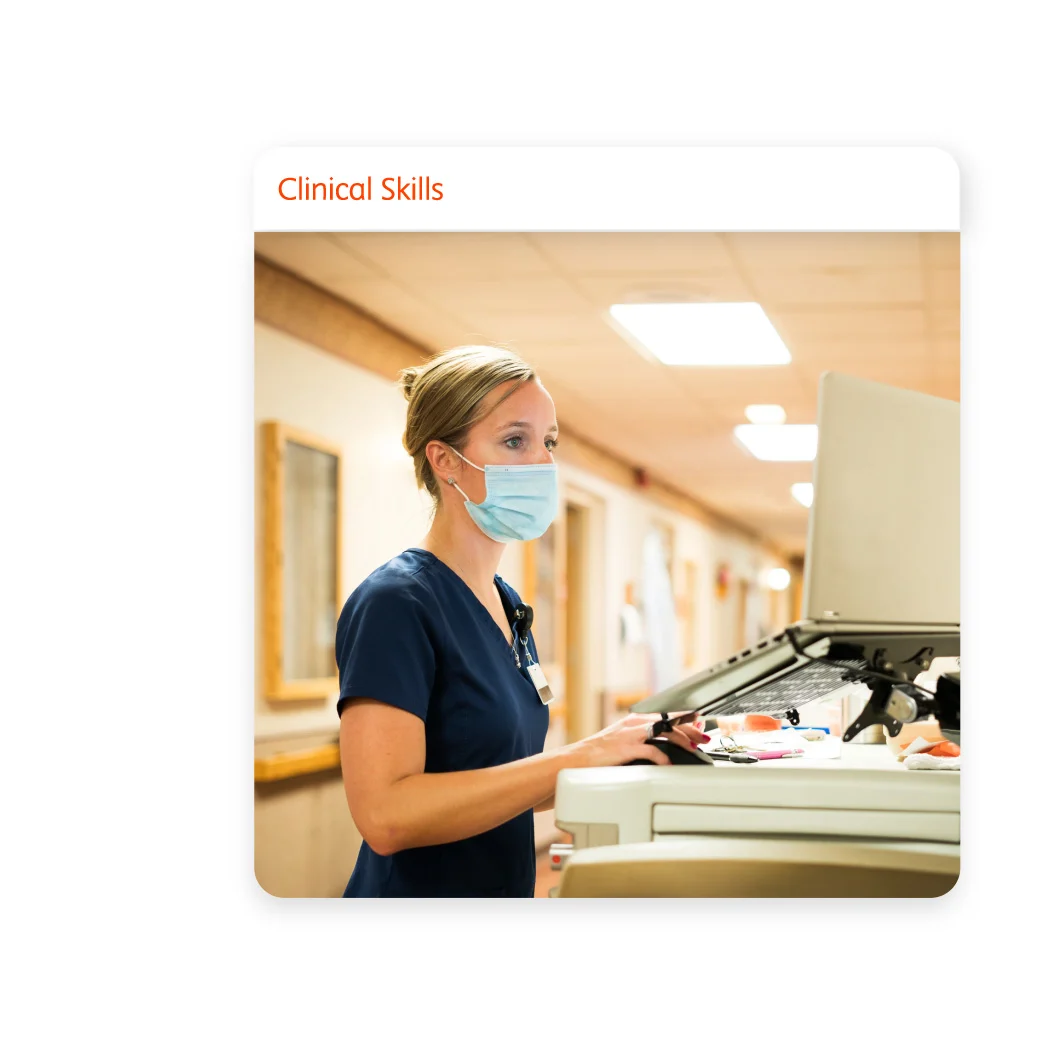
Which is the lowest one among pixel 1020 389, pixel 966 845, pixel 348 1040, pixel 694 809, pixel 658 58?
pixel 348 1040

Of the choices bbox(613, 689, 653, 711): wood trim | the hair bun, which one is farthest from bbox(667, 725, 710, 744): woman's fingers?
bbox(613, 689, 653, 711): wood trim

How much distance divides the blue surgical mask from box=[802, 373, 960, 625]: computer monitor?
15.1 inches

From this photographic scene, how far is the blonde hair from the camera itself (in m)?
1.55

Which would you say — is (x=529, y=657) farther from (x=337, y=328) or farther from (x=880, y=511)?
(x=337, y=328)

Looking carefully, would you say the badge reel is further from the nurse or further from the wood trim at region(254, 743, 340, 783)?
the wood trim at region(254, 743, 340, 783)

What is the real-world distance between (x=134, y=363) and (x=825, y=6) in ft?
3.47

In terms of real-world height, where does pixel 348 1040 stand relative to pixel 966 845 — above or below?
below

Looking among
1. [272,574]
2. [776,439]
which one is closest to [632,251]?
[272,574]

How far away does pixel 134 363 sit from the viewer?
164cm

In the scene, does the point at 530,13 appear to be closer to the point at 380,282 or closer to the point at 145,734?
the point at 380,282

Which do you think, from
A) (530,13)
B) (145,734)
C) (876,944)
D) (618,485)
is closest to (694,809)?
(876,944)

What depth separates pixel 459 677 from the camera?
1472 millimetres

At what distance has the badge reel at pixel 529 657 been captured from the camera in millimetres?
1579

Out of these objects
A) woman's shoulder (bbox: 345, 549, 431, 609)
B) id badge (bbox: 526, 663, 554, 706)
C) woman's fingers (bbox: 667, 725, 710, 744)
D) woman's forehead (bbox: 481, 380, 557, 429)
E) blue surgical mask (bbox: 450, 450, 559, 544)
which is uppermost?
woman's forehead (bbox: 481, 380, 557, 429)
